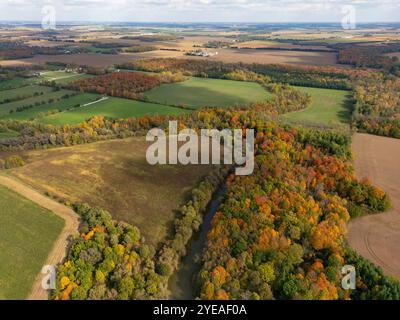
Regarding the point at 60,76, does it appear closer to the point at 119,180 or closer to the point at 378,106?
the point at 119,180

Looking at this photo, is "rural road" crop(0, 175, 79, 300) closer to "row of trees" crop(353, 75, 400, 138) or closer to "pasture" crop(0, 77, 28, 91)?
"row of trees" crop(353, 75, 400, 138)

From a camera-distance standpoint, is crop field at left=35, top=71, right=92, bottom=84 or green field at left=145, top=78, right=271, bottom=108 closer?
green field at left=145, top=78, right=271, bottom=108

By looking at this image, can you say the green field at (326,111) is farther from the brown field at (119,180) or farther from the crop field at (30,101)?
the crop field at (30,101)

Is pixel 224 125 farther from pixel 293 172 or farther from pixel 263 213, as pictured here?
pixel 263 213

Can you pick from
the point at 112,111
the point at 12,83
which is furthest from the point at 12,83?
the point at 112,111

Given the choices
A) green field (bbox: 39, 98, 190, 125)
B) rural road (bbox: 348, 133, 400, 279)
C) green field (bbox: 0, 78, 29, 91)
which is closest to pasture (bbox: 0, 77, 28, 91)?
green field (bbox: 0, 78, 29, 91)

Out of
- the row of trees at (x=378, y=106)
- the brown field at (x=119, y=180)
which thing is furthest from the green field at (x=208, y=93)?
the brown field at (x=119, y=180)
